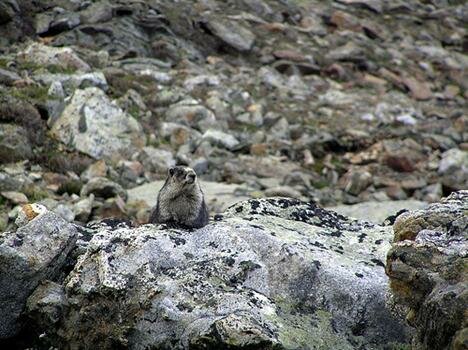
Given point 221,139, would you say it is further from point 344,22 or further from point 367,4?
point 367,4

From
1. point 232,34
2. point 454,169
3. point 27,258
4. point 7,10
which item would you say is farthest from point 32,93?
point 454,169

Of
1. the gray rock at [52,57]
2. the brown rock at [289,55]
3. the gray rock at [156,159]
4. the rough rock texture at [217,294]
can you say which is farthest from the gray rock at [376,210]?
the brown rock at [289,55]

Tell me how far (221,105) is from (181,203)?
53.8 feet

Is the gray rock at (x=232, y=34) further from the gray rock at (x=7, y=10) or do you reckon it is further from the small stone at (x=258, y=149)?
the small stone at (x=258, y=149)

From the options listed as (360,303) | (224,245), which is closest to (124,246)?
(224,245)

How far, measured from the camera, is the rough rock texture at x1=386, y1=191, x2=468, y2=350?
6.62 metres

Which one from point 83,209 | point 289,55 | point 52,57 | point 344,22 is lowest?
point 344,22

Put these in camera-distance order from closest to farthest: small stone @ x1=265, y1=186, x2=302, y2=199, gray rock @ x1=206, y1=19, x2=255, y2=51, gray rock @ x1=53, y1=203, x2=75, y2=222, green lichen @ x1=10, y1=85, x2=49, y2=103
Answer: gray rock @ x1=53, y1=203, x2=75, y2=222, small stone @ x1=265, y1=186, x2=302, y2=199, green lichen @ x1=10, y1=85, x2=49, y2=103, gray rock @ x1=206, y1=19, x2=255, y2=51

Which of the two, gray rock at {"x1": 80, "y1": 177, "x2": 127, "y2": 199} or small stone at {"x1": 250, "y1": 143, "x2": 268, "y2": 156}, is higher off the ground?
gray rock at {"x1": 80, "y1": 177, "x2": 127, "y2": 199}

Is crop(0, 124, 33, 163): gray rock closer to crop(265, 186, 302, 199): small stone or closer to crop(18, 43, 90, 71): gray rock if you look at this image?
crop(18, 43, 90, 71): gray rock

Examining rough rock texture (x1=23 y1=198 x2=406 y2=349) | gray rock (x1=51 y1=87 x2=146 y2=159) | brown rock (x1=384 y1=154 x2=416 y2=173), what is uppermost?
rough rock texture (x1=23 y1=198 x2=406 y2=349)

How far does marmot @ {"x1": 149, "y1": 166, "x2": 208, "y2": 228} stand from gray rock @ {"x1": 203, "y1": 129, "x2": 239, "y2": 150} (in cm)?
1257

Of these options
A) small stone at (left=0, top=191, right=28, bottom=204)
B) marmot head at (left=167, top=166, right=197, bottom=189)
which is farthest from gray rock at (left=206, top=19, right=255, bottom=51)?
marmot head at (left=167, top=166, right=197, bottom=189)

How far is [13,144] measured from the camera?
18.7m
